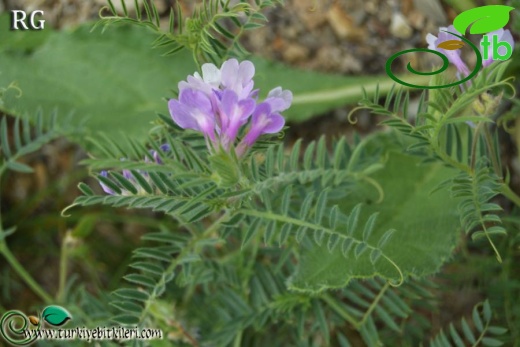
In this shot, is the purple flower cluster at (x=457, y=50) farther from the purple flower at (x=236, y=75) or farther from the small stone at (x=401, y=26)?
the small stone at (x=401, y=26)

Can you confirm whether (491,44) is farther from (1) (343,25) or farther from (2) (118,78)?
(2) (118,78)

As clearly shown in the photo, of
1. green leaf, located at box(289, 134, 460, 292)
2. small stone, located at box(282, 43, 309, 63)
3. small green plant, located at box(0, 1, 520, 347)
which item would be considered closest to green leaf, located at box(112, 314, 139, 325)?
small green plant, located at box(0, 1, 520, 347)

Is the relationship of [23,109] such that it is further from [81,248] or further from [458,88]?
[458,88]

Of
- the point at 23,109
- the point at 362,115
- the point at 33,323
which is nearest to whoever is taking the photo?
the point at 33,323

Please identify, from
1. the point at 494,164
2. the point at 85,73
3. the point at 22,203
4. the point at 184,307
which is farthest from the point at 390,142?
the point at 22,203

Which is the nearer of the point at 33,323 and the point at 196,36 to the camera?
A: the point at 196,36

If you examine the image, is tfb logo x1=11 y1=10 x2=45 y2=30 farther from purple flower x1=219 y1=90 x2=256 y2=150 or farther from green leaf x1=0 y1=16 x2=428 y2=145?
purple flower x1=219 y1=90 x2=256 y2=150

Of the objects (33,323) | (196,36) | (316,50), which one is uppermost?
(316,50)

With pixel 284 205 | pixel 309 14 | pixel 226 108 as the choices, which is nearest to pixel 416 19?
pixel 309 14
